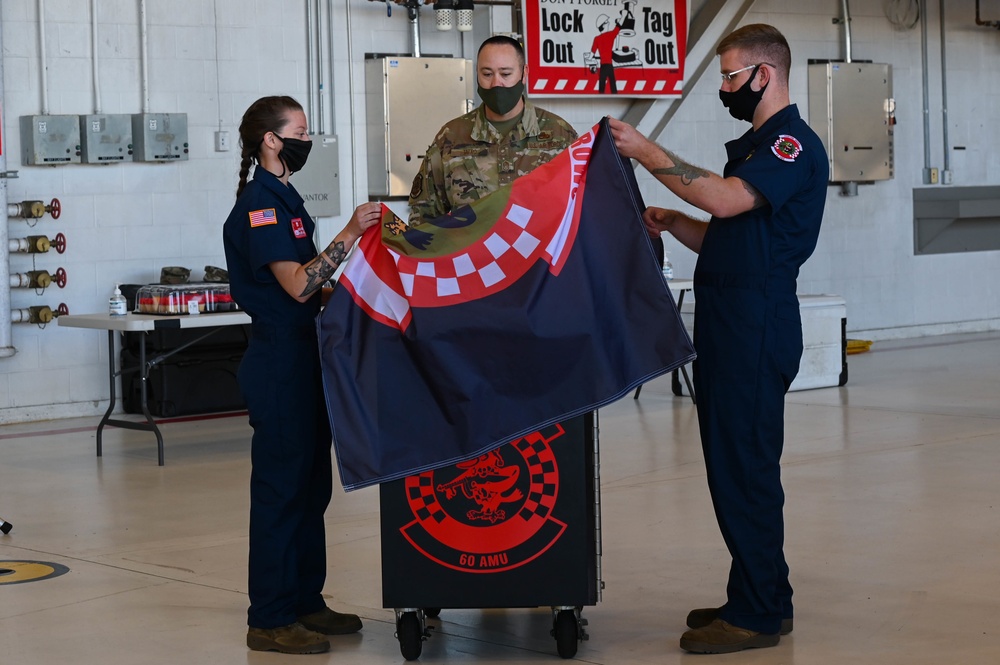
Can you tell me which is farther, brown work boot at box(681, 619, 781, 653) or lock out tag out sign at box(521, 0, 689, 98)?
lock out tag out sign at box(521, 0, 689, 98)

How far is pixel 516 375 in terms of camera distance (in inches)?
137

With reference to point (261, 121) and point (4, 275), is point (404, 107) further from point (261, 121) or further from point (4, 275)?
point (261, 121)

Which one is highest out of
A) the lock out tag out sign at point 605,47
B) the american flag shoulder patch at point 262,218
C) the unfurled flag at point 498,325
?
the lock out tag out sign at point 605,47

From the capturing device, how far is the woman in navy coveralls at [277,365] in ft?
12.0

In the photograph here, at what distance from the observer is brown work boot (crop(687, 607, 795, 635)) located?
12.4 ft

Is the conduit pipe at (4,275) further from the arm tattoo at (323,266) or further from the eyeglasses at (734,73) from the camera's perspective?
the eyeglasses at (734,73)

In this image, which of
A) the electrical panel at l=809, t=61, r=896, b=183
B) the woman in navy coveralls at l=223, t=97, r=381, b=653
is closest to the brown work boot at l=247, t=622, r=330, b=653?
the woman in navy coveralls at l=223, t=97, r=381, b=653

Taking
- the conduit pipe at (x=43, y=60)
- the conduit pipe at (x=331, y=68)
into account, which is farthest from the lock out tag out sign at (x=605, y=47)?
the conduit pipe at (x=43, y=60)

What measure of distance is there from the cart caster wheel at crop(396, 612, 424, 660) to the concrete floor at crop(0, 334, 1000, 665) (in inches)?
2.5

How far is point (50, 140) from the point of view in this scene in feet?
27.4

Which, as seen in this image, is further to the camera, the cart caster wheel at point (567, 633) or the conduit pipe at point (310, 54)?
the conduit pipe at point (310, 54)

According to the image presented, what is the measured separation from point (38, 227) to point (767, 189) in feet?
20.1

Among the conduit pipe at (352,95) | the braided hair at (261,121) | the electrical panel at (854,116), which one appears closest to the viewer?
the braided hair at (261,121)

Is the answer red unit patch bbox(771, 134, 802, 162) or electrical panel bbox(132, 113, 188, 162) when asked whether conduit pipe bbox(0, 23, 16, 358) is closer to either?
electrical panel bbox(132, 113, 188, 162)
